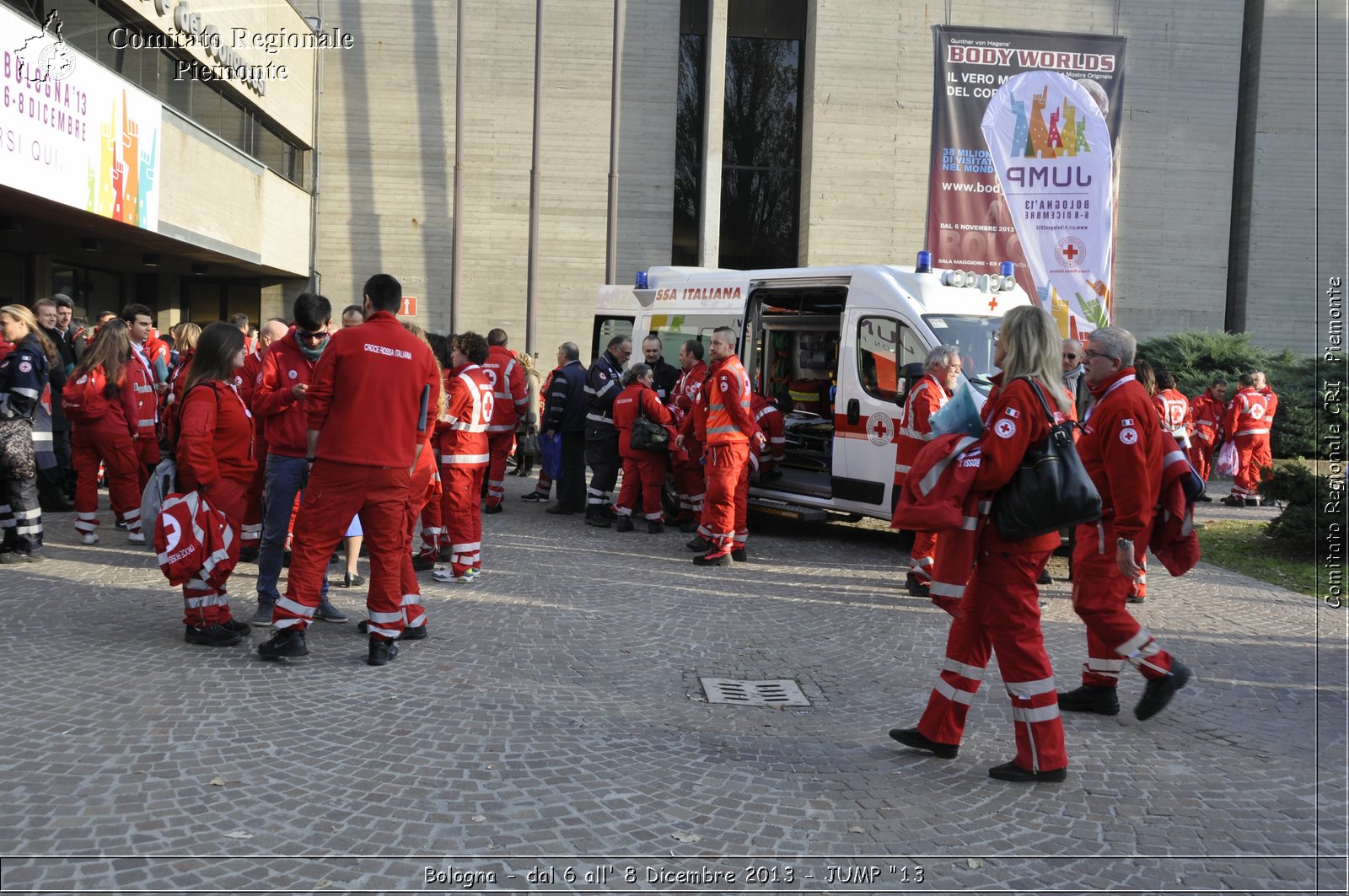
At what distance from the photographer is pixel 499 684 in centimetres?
561

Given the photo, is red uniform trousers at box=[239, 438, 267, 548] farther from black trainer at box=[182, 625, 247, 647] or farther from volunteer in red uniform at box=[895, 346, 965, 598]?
volunteer in red uniform at box=[895, 346, 965, 598]

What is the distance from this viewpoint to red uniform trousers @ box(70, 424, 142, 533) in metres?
9.29

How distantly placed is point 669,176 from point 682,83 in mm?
2462

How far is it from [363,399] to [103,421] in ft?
16.2

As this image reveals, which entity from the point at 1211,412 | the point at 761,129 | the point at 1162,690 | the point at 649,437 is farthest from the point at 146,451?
the point at 761,129

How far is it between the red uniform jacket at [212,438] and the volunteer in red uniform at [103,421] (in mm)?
3505

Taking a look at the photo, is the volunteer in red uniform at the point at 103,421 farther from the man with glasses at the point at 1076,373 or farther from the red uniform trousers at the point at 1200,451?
the red uniform trousers at the point at 1200,451

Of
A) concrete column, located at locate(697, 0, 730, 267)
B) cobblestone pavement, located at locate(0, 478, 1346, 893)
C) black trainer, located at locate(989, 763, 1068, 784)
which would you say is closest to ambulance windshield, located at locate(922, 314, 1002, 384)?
cobblestone pavement, located at locate(0, 478, 1346, 893)

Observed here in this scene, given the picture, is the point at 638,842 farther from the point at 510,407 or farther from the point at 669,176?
the point at 669,176

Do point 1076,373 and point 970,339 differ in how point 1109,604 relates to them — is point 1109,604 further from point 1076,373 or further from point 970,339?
point 970,339

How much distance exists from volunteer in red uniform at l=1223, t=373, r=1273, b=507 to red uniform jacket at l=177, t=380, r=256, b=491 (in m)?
14.2

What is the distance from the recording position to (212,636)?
614 centimetres

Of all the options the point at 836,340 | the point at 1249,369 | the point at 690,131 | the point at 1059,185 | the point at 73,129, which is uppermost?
the point at 690,131

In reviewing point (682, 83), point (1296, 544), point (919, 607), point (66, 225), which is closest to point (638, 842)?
point (919, 607)
